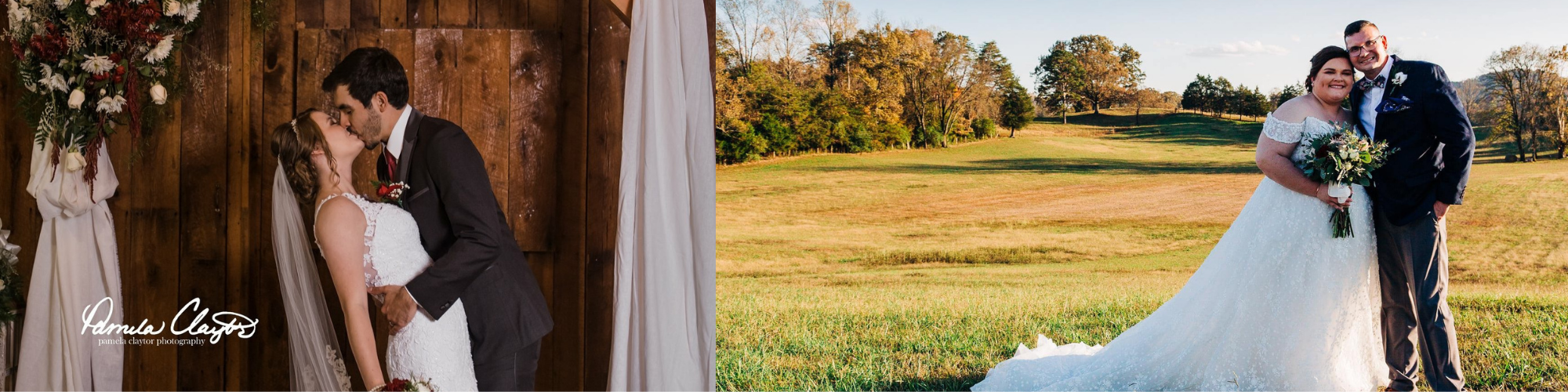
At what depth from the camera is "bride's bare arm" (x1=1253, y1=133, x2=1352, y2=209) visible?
3.21m

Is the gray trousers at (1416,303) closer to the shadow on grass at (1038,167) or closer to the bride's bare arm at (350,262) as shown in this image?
the bride's bare arm at (350,262)

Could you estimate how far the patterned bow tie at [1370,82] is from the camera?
3344 millimetres

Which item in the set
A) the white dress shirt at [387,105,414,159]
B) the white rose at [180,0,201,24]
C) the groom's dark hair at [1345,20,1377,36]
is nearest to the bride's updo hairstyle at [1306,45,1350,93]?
the groom's dark hair at [1345,20,1377,36]

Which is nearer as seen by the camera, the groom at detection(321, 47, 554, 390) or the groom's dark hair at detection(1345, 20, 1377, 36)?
the groom at detection(321, 47, 554, 390)

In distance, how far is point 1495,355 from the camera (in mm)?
4672

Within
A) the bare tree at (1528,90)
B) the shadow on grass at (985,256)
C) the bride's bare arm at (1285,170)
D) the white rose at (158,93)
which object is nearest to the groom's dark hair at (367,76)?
the white rose at (158,93)

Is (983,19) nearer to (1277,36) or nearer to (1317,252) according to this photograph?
(1277,36)

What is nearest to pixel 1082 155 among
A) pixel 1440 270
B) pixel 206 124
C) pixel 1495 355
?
pixel 1495 355

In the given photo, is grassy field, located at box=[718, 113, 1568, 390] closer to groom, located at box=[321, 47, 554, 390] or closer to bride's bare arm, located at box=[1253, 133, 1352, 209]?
bride's bare arm, located at box=[1253, 133, 1352, 209]

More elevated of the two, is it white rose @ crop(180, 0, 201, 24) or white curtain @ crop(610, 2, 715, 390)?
white rose @ crop(180, 0, 201, 24)

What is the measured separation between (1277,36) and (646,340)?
756 cm

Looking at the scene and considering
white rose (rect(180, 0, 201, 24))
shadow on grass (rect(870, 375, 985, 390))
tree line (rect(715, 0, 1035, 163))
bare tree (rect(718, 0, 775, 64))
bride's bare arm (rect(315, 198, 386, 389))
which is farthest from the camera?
tree line (rect(715, 0, 1035, 163))

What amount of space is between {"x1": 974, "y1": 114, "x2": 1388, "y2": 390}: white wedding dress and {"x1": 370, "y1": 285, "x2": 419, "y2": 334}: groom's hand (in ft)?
8.04

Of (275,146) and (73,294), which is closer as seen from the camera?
(275,146)
